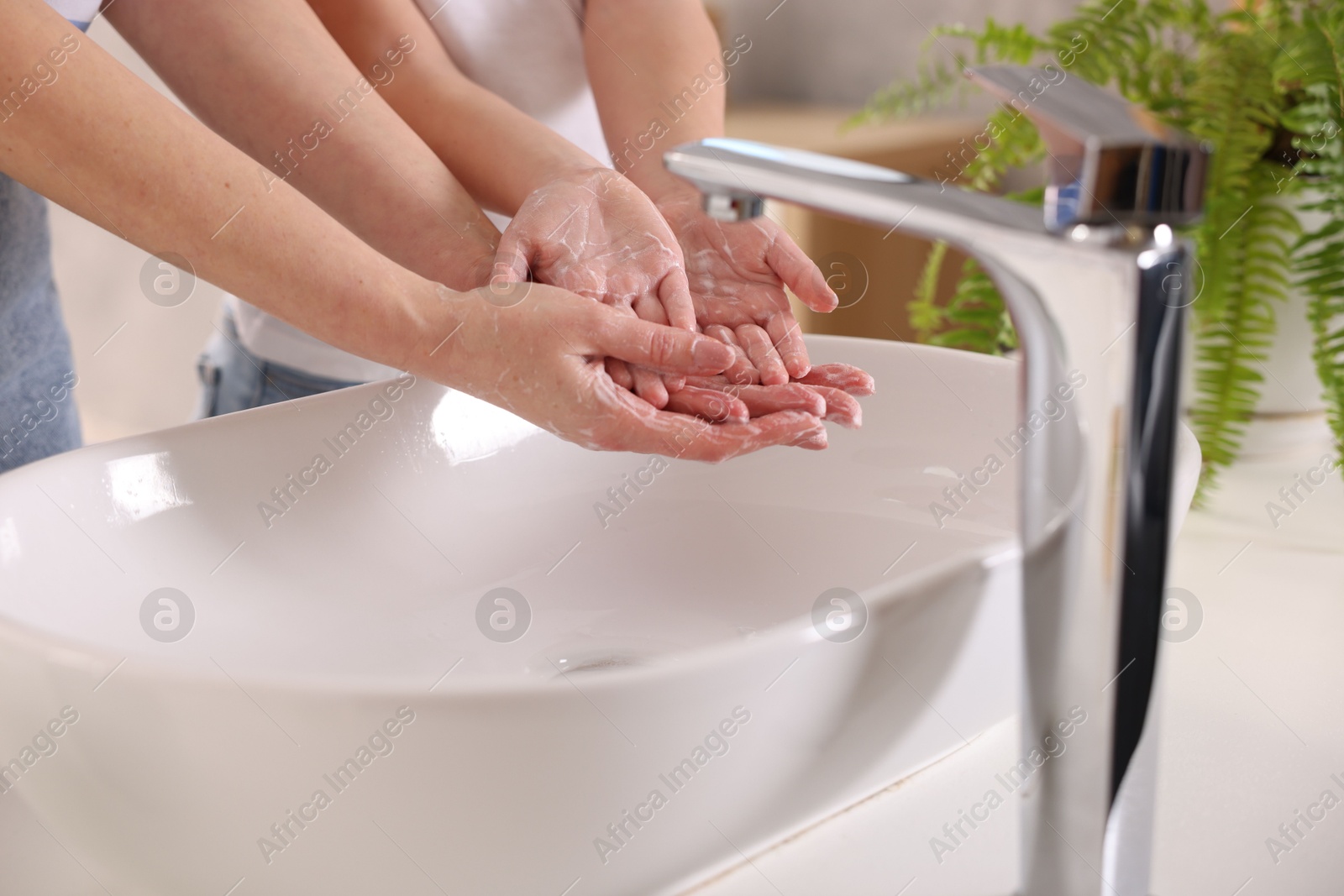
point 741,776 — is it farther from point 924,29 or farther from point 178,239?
point 924,29

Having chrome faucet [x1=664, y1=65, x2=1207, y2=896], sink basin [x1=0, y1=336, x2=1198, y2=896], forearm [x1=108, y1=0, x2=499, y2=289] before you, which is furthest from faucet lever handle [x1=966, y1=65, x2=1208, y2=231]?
forearm [x1=108, y1=0, x2=499, y2=289]

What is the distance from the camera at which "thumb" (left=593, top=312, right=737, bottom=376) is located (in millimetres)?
511

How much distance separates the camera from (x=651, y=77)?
74 centimetres

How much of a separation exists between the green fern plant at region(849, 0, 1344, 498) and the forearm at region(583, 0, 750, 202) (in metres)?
0.16

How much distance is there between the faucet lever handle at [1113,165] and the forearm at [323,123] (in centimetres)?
39

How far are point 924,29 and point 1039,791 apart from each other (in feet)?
6.07

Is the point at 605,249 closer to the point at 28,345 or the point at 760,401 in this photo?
the point at 760,401

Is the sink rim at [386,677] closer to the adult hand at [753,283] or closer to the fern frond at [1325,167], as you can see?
the adult hand at [753,283]

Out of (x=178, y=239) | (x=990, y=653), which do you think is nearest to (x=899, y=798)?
(x=990, y=653)

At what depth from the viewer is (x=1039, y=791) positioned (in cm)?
34

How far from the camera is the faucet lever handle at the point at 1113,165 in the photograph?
257 mm

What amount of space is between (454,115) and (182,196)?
28 cm

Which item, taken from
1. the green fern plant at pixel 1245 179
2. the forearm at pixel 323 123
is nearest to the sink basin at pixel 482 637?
the forearm at pixel 323 123

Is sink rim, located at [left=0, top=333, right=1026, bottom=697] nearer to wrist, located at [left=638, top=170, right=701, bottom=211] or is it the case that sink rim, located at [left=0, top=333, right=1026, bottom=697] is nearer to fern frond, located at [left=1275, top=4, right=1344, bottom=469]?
wrist, located at [left=638, top=170, right=701, bottom=211]
